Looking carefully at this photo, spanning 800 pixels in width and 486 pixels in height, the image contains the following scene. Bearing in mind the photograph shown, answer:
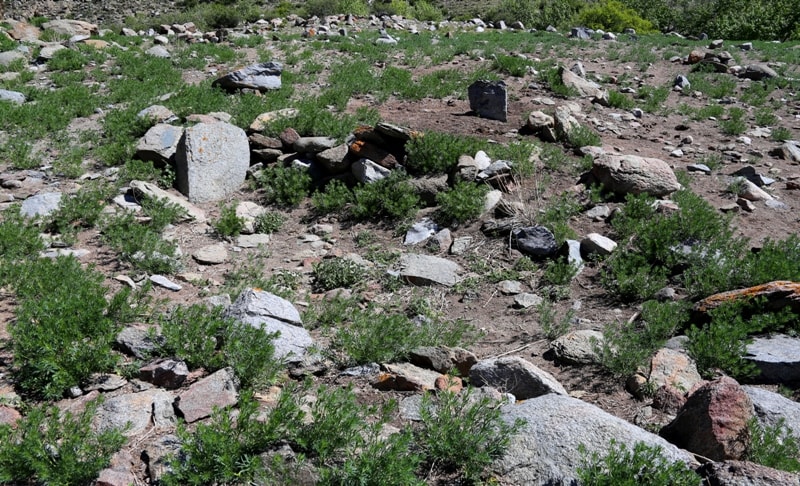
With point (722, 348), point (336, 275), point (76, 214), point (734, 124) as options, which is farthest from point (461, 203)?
point (734, 124)

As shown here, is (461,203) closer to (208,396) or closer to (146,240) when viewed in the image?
(146,240)

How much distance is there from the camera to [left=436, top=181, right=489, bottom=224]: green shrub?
6.91m

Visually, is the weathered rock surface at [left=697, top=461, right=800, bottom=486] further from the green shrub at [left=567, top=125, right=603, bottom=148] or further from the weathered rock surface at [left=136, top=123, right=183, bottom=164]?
the weathered rock surface at [left=136, top=123, right=183, bottom=164]

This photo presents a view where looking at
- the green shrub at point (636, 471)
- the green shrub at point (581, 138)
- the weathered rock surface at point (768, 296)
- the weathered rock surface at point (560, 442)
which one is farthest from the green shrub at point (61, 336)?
the green shrub at point (581, 138)

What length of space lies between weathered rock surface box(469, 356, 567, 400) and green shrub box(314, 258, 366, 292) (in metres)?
1.97

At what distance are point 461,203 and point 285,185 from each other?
88.2 inches

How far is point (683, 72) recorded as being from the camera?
14688mm

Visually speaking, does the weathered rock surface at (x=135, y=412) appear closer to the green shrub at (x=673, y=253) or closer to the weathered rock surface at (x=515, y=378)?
the weathered rock surface at (x=515, y=378)

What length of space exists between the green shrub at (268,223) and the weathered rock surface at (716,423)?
15.7 feet

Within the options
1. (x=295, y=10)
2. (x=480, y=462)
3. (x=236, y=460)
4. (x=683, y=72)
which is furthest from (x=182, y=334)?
(x=295, y=10)

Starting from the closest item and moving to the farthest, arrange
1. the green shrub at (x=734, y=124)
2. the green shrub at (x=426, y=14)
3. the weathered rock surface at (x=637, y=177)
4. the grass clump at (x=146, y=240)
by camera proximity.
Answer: the grass clump at (x=146, y=240) < the weathered rock surface at (x=637, y=177) < the green shrub at (x=734, y=124) < the green shrub at (x=426, y=14)

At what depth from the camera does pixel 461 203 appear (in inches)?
273

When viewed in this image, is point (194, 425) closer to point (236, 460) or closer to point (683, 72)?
point (236, 460)

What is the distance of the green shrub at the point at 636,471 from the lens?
9.38ft
